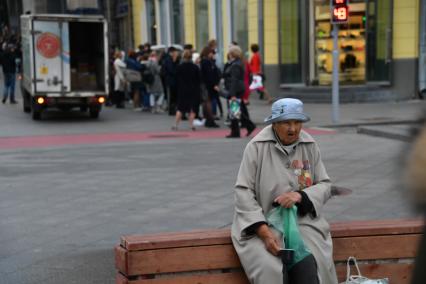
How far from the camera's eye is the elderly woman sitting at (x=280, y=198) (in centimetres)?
355

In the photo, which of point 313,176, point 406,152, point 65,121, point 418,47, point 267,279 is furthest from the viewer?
point 418,47

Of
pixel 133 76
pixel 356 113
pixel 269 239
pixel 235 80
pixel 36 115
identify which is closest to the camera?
pixel 269 239

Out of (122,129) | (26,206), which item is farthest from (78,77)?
(26,206)

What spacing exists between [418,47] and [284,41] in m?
4.00

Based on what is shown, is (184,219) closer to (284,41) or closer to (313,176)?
(313,176)

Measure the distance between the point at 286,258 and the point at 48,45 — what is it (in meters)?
14.3

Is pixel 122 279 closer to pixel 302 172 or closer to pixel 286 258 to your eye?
pixel 286 258

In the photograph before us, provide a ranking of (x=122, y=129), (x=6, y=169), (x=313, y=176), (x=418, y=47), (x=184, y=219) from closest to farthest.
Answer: (x=313, y=176) → (x=184, y=219) → (x=6, y=169) → (x=122, y=129) → (x=418, y=47)

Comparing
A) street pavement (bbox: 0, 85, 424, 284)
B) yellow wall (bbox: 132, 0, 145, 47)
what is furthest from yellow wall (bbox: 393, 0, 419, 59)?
yellow wall (bbox: 132, 0, 145, 47)

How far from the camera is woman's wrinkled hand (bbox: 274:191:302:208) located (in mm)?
3660

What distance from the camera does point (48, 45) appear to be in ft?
54.9

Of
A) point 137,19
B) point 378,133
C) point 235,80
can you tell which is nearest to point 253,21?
point 235,80

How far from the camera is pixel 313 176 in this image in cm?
391

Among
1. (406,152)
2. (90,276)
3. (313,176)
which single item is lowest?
(90,276)
